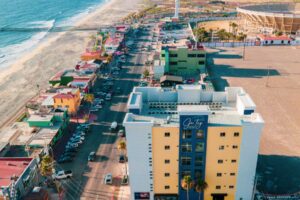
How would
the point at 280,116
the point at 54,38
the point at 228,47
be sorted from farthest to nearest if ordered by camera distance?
the point at 54,38
the point at 228,47
the point at 280,116

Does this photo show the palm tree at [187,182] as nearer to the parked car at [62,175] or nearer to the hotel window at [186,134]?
the hotel window at [186,134]

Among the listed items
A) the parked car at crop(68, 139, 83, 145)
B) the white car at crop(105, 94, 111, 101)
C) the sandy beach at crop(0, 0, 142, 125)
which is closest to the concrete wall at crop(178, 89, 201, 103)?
the parked car at crop(68, 139, 83, 145)

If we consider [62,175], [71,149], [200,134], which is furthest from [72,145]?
[200,134]

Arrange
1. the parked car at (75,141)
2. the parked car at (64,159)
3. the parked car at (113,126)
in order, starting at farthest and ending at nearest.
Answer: the parked car at (113,126) < the parked car at (75,141) < the parked car at (64,159)

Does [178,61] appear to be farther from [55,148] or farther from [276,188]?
[276,188]

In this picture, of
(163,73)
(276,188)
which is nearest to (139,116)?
(276,188)

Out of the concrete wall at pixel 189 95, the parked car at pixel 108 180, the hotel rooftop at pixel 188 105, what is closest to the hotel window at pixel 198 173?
the hotel rooftop at pixel 188 105

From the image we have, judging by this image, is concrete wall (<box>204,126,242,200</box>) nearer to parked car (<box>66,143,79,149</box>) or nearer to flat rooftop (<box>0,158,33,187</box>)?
parked car (<box>66,143,79,149</box>)
